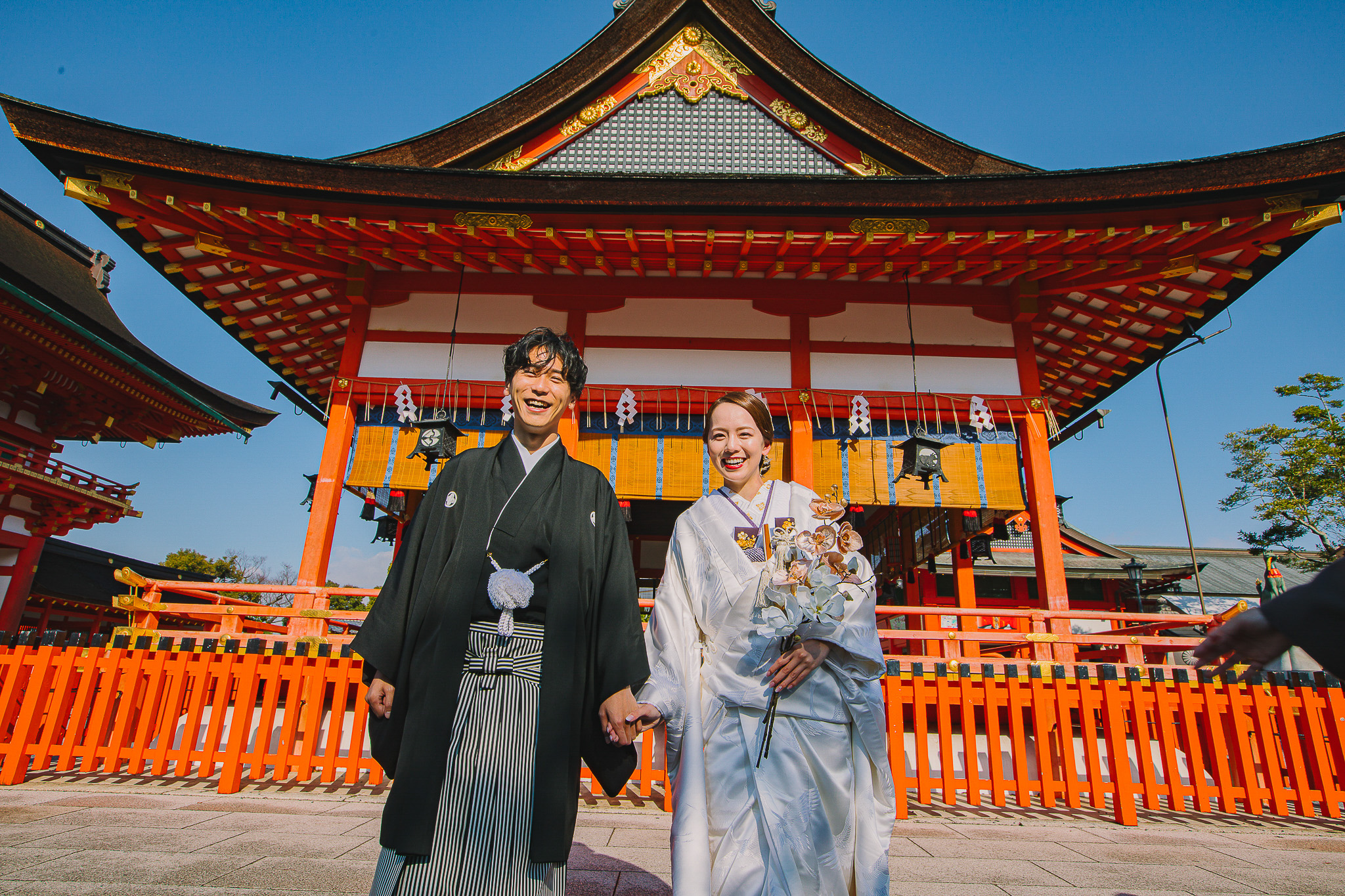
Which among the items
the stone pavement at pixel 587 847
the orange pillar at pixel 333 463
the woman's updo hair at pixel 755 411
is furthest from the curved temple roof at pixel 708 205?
the stone pavement at pixel 587 847

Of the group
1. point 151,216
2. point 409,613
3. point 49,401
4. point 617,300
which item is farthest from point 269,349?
point 409,613

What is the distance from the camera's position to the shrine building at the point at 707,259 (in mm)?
6043

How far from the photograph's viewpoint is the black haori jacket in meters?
1.75

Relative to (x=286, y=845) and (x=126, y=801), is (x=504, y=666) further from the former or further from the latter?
(x=126, y=801)

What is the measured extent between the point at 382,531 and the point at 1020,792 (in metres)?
9.40

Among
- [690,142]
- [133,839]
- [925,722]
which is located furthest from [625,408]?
[133,839]

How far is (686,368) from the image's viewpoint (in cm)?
764

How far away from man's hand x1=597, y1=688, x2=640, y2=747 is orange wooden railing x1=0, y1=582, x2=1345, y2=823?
2551 mm

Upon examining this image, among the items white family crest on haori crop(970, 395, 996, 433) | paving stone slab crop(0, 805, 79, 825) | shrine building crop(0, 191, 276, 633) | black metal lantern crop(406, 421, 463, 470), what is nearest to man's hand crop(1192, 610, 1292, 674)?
paving stone slab crop(0, 805, 79, 825)

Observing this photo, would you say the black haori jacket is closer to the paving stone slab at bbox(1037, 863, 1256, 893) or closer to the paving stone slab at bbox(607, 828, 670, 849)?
the paving stone slab at bbox(607, 828, 670, 849)

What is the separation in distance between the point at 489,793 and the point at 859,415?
6.29 meters

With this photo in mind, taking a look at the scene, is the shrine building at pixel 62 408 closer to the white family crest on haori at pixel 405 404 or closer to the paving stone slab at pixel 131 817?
the white family crest on haori at pixel 405 404

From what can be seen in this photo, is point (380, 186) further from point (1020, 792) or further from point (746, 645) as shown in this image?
point (1020, 792)

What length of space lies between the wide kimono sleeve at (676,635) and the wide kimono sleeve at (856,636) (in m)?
0.43
